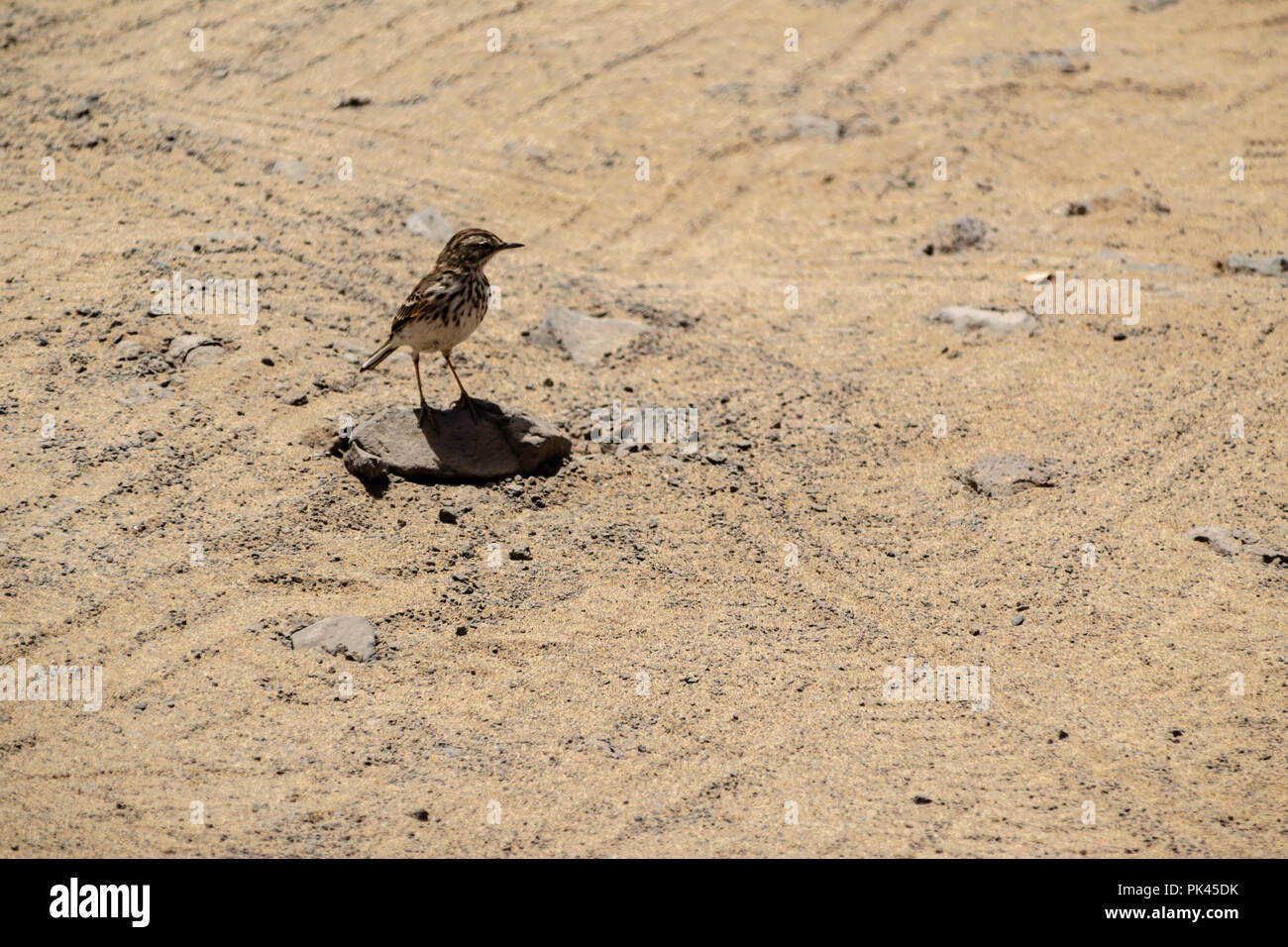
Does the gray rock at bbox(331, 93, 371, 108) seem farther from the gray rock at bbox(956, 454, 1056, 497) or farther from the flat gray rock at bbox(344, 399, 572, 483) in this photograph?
the gray rock at bbox(956, 454, 1056, 497)

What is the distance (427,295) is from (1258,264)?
718cm

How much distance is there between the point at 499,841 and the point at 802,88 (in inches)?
403

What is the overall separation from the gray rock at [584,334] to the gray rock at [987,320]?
250 cm

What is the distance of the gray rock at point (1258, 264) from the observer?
9.75 m

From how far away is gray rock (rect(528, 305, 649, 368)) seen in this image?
343 inches

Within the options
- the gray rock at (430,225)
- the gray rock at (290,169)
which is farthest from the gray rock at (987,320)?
the gray rock at (290,169)

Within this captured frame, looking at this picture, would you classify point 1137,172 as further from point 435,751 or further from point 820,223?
point 435,751

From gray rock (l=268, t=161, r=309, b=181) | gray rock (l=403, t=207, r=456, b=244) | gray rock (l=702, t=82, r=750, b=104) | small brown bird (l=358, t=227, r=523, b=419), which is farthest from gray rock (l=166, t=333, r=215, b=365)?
gray rock (l=702, t=82, r=750, b=104)

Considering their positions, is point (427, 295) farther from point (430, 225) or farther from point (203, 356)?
point (430, 225)

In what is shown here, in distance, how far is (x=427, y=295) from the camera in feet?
22.9

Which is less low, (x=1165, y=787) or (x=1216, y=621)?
(x=1216, y=621)
